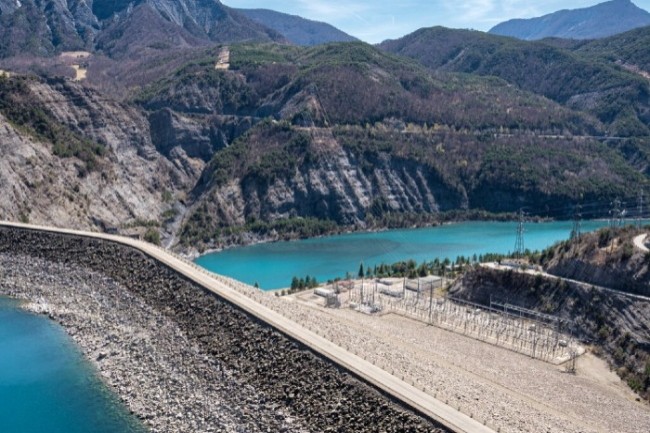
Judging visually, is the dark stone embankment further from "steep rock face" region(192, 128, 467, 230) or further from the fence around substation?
"steep rock face" region(192, 128, 467, 230)

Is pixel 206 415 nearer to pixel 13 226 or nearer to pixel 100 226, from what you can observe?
pixel 13 226

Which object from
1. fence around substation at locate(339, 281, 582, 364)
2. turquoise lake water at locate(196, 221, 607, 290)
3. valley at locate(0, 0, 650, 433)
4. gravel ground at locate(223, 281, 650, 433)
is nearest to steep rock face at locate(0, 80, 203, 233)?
valley at locate(0, 0, 650, 433)

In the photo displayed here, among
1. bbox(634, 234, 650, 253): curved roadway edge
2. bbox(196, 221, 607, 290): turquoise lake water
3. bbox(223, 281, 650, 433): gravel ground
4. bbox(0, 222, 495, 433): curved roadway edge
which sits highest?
bbox(634, 234, 650, 253): curved roadway edge

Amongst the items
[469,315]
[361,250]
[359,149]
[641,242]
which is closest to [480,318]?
[469,315]

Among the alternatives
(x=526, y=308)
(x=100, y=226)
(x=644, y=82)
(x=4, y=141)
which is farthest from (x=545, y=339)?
(x=644, y=82)

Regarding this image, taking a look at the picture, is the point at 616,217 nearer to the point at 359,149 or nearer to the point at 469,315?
the point at 359,149
